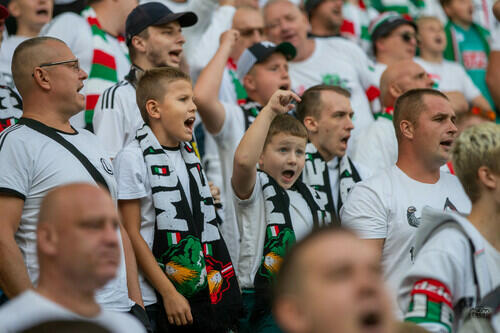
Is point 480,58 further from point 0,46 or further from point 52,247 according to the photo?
point 52,247

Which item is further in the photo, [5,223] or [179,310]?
[179,310]

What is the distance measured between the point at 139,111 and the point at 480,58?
532 centimetres

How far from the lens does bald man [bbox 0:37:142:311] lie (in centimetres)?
363

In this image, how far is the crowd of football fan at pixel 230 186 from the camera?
8.38 feet

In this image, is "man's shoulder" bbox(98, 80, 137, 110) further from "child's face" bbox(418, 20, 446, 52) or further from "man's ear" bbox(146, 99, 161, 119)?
"child's face" bbox(418, 20, 446, 52)

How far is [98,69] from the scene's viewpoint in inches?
226

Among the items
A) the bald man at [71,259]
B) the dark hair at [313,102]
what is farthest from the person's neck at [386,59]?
the bald man at [71,259]

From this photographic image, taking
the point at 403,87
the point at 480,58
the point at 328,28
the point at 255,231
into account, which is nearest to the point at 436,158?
the point at 255,231

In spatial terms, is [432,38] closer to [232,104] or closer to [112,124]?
[232,104]

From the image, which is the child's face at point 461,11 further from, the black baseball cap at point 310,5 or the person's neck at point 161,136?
the person's neck at point 161,136

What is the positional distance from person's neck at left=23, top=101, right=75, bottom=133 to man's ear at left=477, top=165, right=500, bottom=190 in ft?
6.71

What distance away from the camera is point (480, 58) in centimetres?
902

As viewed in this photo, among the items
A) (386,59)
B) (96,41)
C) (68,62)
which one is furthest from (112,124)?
(386,59)

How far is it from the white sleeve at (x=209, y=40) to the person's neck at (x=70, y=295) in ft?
15.1
